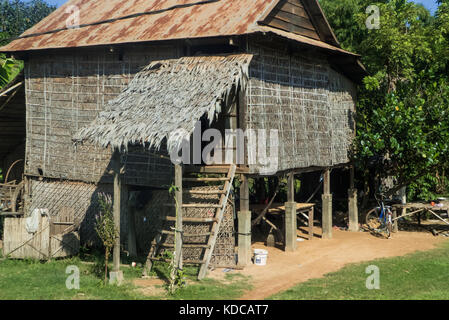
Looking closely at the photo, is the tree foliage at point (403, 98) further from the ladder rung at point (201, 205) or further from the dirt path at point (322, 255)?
the ladder rung at point (201, 205)

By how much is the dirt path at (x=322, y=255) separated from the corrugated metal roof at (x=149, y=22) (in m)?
5.07

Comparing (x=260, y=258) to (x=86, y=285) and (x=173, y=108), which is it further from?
(x=173, y=108)

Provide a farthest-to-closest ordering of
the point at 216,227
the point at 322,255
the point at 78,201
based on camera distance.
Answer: the point at 78,201 < the point at 322,255 < the point at 216,227

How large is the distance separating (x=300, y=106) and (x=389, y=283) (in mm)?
5205

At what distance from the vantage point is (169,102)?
10.4 meters

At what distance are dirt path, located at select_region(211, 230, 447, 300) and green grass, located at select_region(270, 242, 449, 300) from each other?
399mm

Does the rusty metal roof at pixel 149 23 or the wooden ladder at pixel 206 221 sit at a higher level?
the rusty metal roof at pixel 149 23

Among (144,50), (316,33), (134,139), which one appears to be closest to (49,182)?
(144,50)

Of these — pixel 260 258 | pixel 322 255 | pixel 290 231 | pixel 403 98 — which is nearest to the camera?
pixel 260 258

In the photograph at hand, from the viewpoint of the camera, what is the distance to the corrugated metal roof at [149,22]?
11383mm

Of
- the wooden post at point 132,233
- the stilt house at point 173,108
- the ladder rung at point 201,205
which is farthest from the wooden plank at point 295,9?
the wooden post at point 132,233

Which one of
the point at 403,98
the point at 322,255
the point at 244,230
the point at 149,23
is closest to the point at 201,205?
the point at 244,230

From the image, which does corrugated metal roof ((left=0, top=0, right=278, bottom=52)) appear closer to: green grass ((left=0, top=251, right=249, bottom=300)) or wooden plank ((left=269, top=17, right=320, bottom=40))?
wooden plank ((left=269, top=17, right=320, bottom=40))
